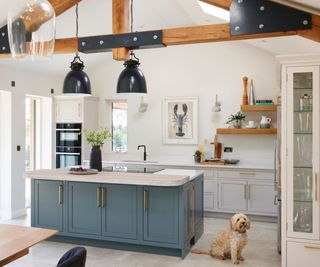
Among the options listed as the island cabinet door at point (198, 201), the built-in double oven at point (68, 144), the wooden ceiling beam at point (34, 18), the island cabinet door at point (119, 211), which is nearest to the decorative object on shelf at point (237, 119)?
the island cabinet door at point (198, 201)

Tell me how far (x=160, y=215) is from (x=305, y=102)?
2.02 meters

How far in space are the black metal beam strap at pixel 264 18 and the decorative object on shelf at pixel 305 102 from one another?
0.75 metres

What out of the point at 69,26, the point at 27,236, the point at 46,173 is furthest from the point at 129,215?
the point at 69,26

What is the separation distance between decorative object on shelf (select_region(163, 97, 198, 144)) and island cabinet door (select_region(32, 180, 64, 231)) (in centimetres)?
288

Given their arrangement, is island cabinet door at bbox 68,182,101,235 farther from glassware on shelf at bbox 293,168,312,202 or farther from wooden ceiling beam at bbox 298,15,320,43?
wooden ceiling beam at bbox 298,15,320,43

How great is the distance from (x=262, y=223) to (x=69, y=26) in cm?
444

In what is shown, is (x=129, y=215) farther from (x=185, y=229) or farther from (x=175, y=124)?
(x=175, y=124)

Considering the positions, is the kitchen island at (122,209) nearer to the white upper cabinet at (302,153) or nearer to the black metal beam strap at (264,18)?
the white upper cabinet at (302,153)

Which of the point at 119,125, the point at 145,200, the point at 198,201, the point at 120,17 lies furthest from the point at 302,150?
the point at 119,125

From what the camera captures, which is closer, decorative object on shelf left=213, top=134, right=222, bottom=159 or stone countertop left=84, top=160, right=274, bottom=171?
stone countertop left=84, top=160, right=274, bottom=171

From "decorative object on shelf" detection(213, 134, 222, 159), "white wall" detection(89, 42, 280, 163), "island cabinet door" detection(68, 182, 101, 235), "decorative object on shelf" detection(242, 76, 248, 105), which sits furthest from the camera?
"decorative object on shelf" detection(213, 134, 222, 159)

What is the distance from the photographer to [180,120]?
22.6ft

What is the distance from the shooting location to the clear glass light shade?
1.85m

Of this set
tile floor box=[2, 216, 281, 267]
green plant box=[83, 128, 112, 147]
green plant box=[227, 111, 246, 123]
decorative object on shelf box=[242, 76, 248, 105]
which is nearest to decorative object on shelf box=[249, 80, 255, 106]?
decorative object on shelf box=[242, 76, 248, 105]
